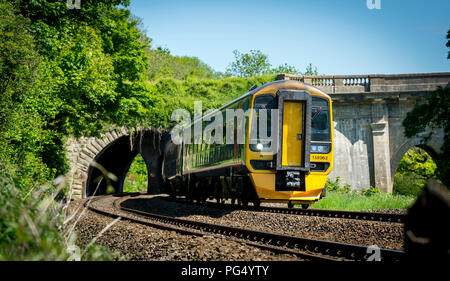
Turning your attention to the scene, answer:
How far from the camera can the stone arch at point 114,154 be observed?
1989 cm

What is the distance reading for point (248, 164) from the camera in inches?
351

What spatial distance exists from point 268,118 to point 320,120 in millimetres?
1416

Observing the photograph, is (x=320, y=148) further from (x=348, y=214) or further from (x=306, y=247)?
(x=306, y=247)

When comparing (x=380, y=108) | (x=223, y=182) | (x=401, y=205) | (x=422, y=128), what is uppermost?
(x=380, y=108)

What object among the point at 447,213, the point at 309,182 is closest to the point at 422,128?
the point at 309,182

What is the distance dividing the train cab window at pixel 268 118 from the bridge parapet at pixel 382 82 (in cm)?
1156

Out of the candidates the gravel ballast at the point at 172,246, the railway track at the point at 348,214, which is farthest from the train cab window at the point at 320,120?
the gravel ballast at the point at 172,246

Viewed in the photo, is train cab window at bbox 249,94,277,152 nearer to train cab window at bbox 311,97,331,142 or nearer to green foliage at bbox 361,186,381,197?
train cab window at bbox 311,97,331,142

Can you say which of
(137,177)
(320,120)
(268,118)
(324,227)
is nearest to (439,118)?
(320,120)

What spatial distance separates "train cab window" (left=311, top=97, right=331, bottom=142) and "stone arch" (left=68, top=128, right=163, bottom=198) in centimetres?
1087

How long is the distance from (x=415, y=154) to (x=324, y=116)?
24997 millimetres

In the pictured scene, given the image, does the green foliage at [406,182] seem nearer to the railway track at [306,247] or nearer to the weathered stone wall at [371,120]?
the weathered stone wall at [371,120]

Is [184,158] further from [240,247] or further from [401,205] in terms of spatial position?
[240,247]

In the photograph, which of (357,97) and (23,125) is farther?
(357,97)
